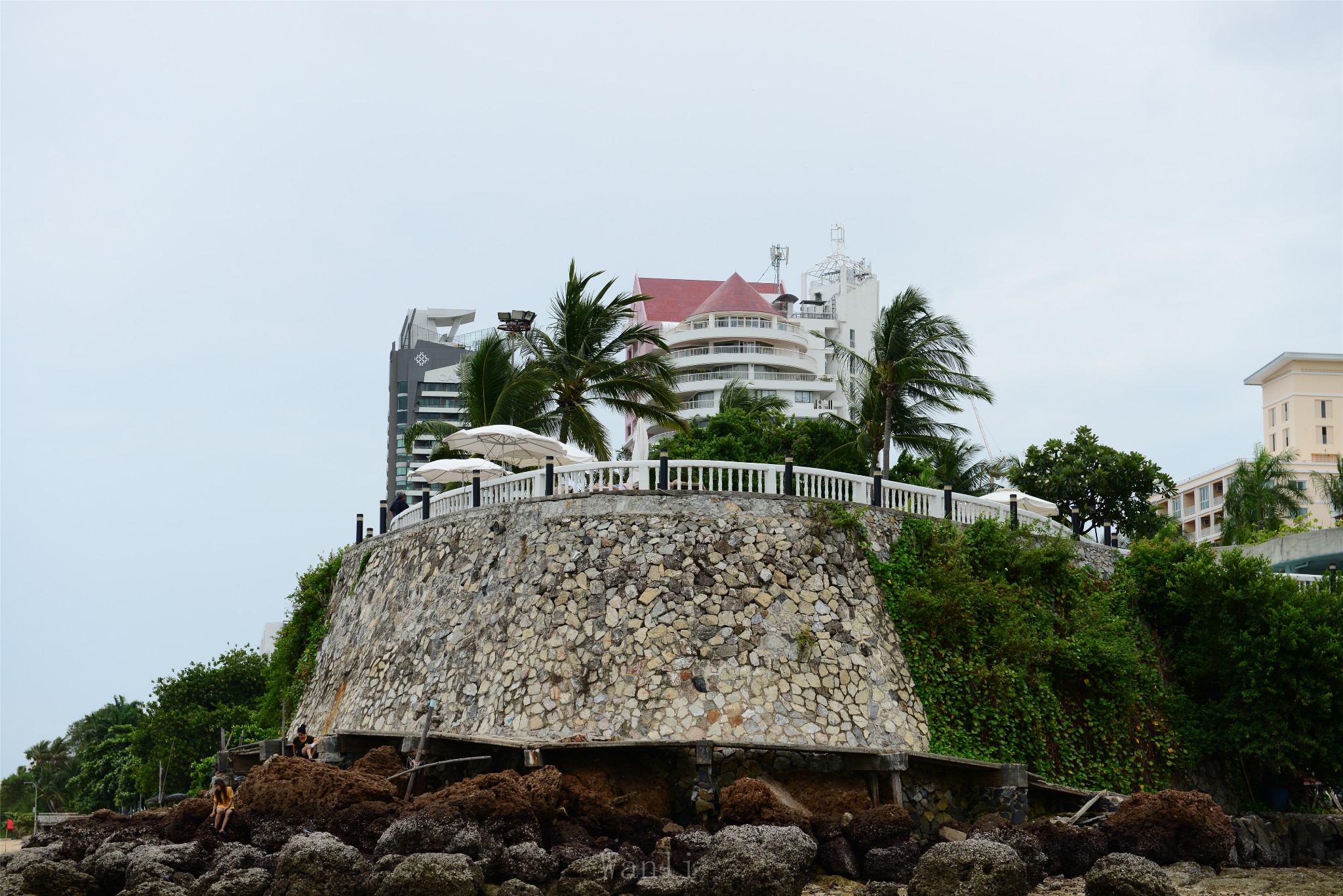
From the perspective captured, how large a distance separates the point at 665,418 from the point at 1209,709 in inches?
584

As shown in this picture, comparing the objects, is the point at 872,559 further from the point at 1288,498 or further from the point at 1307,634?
the point at 1288,498

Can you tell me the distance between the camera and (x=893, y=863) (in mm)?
19422

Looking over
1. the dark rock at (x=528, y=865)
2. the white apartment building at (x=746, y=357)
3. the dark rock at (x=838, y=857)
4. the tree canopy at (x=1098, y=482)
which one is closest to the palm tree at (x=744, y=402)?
the white apartment building at (x=746, y=357)

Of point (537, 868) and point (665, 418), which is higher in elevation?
point (665, 418)

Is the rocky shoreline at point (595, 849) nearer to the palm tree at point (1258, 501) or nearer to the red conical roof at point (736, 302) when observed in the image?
the palm tree at point (1258, 501)

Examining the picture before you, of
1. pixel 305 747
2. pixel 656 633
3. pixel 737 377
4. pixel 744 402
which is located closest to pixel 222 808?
pixel 305 747

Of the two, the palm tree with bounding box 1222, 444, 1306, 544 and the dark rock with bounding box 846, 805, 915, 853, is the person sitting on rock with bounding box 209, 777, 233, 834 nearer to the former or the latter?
the dark rock with bounding box 846, 805, 915, 853

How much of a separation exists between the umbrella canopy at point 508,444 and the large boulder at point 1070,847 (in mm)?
12629

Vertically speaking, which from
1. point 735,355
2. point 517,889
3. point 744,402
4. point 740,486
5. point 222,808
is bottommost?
point 517,889

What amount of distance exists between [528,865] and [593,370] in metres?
17.7

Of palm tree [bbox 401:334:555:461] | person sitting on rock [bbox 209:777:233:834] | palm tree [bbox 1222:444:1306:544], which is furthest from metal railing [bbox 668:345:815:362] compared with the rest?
person sitting on rock [bbox 209:777:233:834]

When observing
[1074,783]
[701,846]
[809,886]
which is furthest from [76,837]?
[1074,783]

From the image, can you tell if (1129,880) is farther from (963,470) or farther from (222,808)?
(963,470)

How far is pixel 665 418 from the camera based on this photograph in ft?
112
